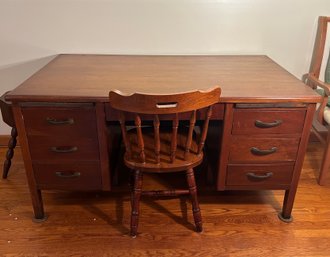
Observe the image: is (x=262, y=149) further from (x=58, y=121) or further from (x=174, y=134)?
(x=58, y=121)

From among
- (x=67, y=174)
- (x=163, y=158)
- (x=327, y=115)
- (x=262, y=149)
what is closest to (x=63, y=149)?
(x=67, y=174)

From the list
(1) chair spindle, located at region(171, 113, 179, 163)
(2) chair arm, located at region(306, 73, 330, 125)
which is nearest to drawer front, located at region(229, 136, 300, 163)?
(1) chair spindle, located at region(171, 113, 179, 163)

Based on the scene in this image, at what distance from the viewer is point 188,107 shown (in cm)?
111

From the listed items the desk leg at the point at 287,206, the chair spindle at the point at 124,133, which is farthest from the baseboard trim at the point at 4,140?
the desk leg at the point at 287,206

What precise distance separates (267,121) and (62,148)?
0.90 metres

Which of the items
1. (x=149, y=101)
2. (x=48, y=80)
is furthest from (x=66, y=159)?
(x=149, y=101)

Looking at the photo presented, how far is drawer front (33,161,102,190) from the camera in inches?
54.7

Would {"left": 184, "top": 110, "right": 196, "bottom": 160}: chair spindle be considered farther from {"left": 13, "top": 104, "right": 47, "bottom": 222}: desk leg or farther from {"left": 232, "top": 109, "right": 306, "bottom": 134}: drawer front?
{"left": 13, "top": 104, "right": 47, "bottom": 222}: desk leg

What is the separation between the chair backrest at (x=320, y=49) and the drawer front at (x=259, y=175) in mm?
797

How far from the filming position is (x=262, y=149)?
136 centimetres

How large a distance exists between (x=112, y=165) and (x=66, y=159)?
0.23 meters

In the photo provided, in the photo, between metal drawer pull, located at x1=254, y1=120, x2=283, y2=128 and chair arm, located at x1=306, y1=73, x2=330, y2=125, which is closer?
metal drawer pull, located at x1=254, y1=120, x2=283, y2=128

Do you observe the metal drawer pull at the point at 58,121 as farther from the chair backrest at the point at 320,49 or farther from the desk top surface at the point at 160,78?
the chair backrest at the point at 320,49

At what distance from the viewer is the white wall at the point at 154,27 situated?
1.79m
